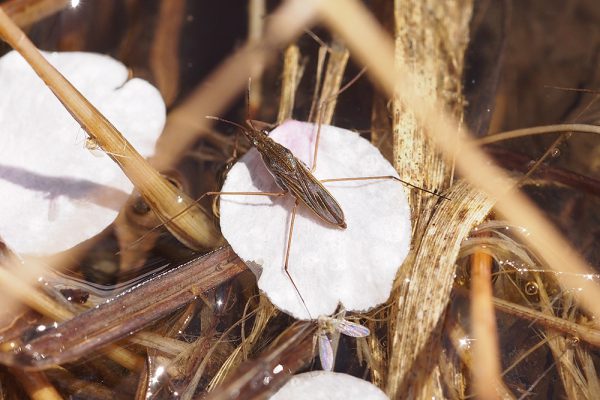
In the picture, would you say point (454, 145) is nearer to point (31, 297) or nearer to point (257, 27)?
point (257, 27)

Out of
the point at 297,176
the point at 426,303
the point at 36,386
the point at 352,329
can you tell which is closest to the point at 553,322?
the point at 426,303

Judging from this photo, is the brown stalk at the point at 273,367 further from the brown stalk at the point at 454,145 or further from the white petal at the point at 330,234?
the brown stalk at the point at 454,145

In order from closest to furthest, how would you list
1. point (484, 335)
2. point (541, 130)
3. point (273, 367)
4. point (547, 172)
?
1. point (273, 367)
2. point (484, 335)
3. point (541, 130)
4. point (547, 172)

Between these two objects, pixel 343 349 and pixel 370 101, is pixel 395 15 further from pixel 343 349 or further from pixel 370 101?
pixel 343 349

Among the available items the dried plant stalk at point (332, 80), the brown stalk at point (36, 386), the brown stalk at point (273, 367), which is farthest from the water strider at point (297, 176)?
the brown stalk at point (36, 386)

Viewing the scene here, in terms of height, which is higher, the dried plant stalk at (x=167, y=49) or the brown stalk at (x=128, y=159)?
the dried plant stalk at (x=167, y=49)

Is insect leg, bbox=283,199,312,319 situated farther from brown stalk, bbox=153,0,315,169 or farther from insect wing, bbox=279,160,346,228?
brown stalk, bbox=153,0,315,169
